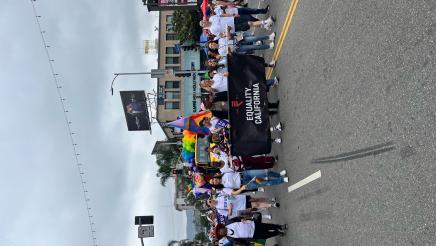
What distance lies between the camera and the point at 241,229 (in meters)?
11.7

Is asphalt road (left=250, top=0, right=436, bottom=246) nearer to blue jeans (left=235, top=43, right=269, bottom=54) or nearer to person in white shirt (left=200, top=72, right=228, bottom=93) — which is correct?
person in white shirt (left=200, top=72, right=228, bottom=93)

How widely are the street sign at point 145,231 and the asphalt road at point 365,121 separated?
13.9 meters

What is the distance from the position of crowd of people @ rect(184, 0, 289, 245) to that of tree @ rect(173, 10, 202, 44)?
37.2 metres

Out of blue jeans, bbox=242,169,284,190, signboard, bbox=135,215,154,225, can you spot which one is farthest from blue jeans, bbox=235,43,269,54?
signboard, bbox=135,215,154,225

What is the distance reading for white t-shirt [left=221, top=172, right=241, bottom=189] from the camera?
12562 mm

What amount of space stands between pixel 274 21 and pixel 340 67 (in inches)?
252

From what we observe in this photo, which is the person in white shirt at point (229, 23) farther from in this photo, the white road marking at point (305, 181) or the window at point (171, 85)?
the window at point (171, 85)

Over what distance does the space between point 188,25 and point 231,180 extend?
4143 cm

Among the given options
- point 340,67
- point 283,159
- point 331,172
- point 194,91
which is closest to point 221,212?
point 283,159

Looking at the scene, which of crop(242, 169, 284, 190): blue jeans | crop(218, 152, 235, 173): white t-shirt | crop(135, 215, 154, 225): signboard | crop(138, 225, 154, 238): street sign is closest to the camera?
crop(242, 169, 284, 190): blue jeans

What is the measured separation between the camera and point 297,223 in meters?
11.0

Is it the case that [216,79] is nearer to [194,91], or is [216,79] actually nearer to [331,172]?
[331,172]

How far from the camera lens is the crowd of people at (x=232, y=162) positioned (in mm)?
12070

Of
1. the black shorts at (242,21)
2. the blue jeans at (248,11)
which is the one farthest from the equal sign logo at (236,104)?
the blue jeans at (248,11)
